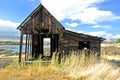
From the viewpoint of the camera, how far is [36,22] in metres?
21.4

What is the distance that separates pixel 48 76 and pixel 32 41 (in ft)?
39.7

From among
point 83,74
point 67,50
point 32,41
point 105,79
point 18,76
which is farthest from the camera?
point 32,41

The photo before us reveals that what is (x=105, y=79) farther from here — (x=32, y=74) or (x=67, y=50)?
(x=67, y=50)

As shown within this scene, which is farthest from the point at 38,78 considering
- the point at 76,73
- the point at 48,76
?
the point at 76,73

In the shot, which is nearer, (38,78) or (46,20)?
(38,78)

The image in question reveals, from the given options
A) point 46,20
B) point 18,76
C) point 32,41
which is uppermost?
point 46,20

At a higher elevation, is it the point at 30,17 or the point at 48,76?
the point at 30,17

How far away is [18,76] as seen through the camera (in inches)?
570

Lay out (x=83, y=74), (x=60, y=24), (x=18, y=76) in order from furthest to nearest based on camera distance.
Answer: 1. (x=60, y=24)
2. (x=18, y=76)
3. (x=83, y=74)

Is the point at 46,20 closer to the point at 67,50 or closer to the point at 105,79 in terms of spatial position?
the point at 67,50

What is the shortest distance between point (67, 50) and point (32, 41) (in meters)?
3.99

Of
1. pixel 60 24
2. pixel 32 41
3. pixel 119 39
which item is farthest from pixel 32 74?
pixel 119 39

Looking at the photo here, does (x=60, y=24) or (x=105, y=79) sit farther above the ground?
(x=60, y=24)

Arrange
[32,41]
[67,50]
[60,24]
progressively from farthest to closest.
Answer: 1. [32,41]
2. [67,50]
3. [60,24]
